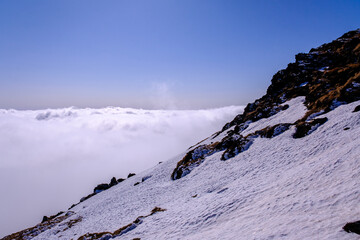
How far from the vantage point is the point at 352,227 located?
343 inches

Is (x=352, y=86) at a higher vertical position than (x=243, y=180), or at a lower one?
higher

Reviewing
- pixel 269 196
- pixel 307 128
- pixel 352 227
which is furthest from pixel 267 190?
pixel 307 128

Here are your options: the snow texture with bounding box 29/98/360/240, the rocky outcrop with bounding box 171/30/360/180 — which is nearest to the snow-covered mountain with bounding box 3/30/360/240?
the snow texture with bounding box 29/98/360/240

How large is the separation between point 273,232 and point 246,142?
92.2 ft

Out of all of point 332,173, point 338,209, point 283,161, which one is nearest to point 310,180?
point 332,173

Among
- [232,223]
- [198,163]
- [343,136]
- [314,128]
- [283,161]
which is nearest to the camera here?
[232,223]

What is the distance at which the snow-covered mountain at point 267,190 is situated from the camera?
12.1 meters

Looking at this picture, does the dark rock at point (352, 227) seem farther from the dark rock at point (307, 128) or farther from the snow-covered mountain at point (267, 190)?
the dark rock at point (307, 128)

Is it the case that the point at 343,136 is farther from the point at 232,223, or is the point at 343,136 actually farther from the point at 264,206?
the point at 232,223

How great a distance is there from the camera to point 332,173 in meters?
15.8

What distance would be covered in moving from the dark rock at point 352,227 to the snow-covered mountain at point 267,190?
0.09 m

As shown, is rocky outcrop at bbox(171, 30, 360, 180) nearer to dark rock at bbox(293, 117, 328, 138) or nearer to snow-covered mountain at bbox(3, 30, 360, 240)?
dark rock at bbox(293, 117, 328, 138)

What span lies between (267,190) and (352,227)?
993 cm

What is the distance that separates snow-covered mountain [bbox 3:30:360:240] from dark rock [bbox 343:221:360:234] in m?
0.09
